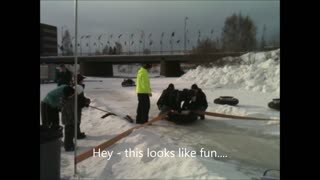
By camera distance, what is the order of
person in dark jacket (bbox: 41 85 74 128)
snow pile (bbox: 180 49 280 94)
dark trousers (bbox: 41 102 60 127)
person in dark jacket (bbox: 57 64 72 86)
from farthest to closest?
snow pile (bbox: 180 49 280 94), person in dark jacket (bbox: 57 64 72 86), dark trousers (bbox: 41 102 60 127), person in dark jacket (bbox: 41 85 74 128)

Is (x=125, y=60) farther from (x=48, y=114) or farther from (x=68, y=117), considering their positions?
(x=68, y=117)

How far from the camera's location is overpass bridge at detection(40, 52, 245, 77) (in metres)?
9.76

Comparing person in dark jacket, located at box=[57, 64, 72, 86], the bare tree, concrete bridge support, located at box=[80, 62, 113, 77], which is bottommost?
person in dark jacket, located at box=[57, 64, 72, 86]

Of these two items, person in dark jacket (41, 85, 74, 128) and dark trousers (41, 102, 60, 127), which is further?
dark trousers (41, 102, 60, 127)

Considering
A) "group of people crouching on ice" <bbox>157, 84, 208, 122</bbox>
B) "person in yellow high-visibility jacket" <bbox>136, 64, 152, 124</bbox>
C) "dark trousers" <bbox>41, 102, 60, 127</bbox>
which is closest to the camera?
"dark trousers" <bbox>41, 102, 60, 127</bbox>

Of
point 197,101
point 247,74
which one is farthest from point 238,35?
point 197,101

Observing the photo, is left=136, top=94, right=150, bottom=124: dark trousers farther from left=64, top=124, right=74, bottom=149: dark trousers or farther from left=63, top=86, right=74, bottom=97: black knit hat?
left=63, top=86, right=74, bottom=97: black knit hat

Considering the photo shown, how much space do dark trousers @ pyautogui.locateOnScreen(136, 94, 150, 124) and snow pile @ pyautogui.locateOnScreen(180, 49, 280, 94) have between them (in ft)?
26.0

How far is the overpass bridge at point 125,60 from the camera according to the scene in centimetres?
976

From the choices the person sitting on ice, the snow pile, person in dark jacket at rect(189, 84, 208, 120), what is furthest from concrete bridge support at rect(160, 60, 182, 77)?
the person sitting on ice

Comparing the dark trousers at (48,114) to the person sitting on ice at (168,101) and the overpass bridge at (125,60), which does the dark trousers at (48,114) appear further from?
the person sitting on ice at (168,101)

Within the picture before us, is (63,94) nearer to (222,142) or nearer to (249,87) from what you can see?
(222,142)
